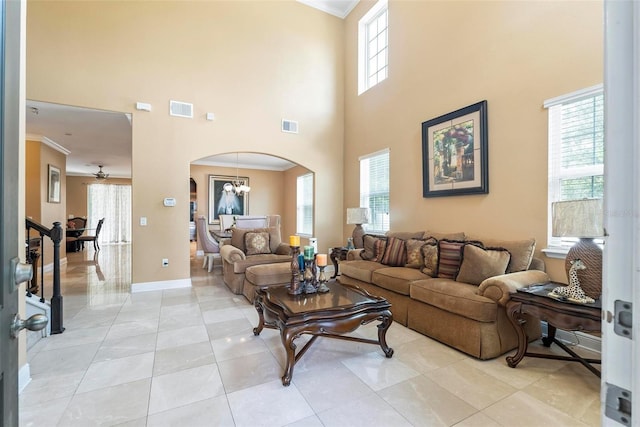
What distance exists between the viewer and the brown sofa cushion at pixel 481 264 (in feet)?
9.10

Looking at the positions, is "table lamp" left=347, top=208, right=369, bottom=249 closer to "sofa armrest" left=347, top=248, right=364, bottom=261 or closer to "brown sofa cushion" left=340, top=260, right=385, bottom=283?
"sofa armrest" left=347, top=248, right=364, bottom=261

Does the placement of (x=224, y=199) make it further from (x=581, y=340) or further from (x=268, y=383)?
(x=581, y=340)

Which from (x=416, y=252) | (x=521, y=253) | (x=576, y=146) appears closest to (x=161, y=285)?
(x=416, y=252)

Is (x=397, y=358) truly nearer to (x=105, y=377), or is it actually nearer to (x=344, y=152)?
(x=105, y=377)

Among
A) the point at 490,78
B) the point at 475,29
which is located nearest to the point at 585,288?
the point at 490,78

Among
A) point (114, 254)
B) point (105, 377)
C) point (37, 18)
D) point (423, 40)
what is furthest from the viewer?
point (114, 254)

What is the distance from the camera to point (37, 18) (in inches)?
153

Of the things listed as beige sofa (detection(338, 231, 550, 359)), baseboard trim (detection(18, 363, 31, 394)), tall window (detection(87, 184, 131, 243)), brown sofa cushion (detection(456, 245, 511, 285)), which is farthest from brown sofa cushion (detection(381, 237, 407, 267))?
tall window (detection(87, 184, 131, 243))

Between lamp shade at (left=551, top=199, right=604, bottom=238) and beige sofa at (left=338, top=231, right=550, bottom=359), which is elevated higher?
lamp shade at (left=551, top=199, right=604, bottom=238)

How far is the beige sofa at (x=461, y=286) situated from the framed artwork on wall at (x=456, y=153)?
0.65m

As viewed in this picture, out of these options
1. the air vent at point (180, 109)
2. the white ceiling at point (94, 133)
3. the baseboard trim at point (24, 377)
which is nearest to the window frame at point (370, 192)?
the air vent at point (180, 109)

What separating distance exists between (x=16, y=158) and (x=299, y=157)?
5.00 meters

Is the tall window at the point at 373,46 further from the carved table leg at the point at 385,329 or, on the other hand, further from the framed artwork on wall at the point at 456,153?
the carved table leg at the point at 385,329

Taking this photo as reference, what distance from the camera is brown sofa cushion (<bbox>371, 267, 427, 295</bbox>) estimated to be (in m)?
3.14
